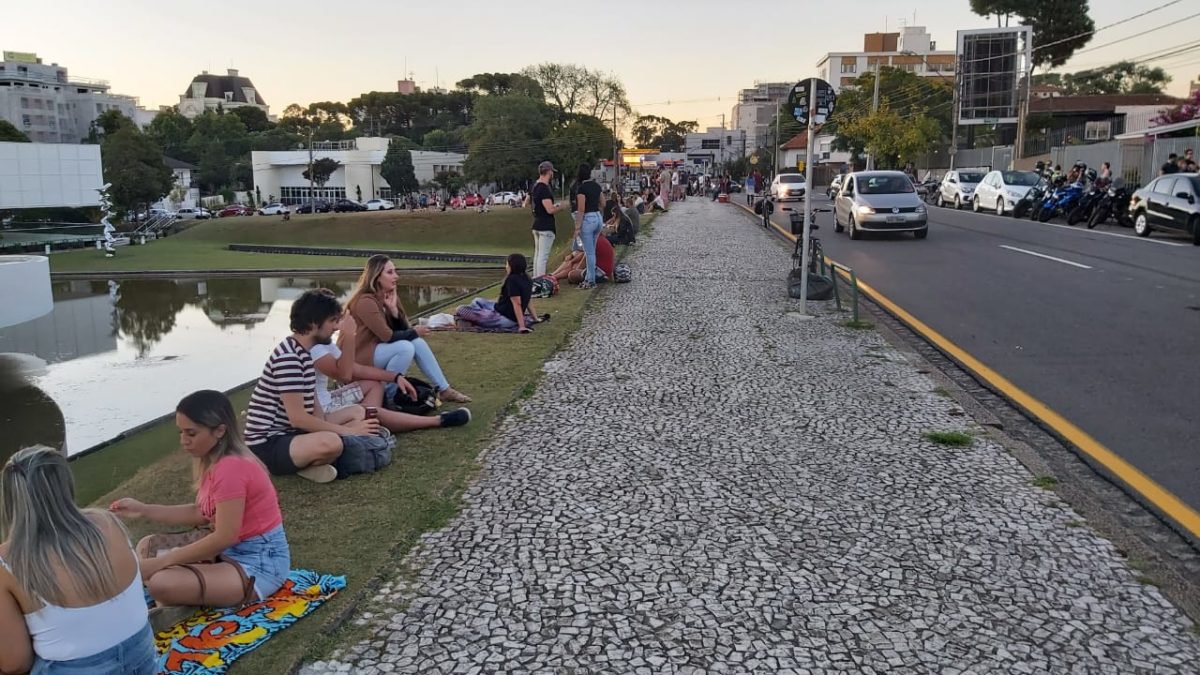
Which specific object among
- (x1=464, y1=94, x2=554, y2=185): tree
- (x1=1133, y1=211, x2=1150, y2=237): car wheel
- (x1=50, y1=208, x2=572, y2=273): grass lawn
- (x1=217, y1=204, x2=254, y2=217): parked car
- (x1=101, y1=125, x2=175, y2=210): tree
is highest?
(x1=464, y1=94, x2=554, y2=185): tree

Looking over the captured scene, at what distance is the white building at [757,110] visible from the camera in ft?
464

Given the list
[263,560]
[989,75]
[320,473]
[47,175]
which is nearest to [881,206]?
[320,473]

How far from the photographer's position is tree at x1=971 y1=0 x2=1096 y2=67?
6650 cm

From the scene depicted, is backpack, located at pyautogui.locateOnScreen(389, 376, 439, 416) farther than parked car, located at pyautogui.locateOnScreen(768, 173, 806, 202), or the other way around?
parked car, located at pyautogui.locateOnScreen(768, 173, 806, 202)

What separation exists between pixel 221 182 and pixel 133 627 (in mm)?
114922

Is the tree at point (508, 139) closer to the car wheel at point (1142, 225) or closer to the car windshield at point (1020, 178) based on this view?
the car windshield at point (1020, 178)

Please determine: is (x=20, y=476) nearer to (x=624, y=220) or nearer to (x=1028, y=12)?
(x=624, y=220)

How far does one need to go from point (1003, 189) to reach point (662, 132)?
473 ft

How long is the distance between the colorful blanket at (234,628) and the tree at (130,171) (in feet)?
207

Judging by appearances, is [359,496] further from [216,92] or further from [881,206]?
[216,92]

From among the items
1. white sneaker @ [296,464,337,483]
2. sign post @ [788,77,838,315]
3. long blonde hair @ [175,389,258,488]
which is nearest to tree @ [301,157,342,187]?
sign post @ [788,77,838,315]

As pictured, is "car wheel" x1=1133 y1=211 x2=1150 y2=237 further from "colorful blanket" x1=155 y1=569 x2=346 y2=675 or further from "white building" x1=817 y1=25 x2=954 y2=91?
"white building" x1=817 y1=25 x2=954 y2=91

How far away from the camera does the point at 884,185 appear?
72.3ft

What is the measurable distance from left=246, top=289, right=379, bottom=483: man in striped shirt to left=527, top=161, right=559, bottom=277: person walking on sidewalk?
7.27 m
